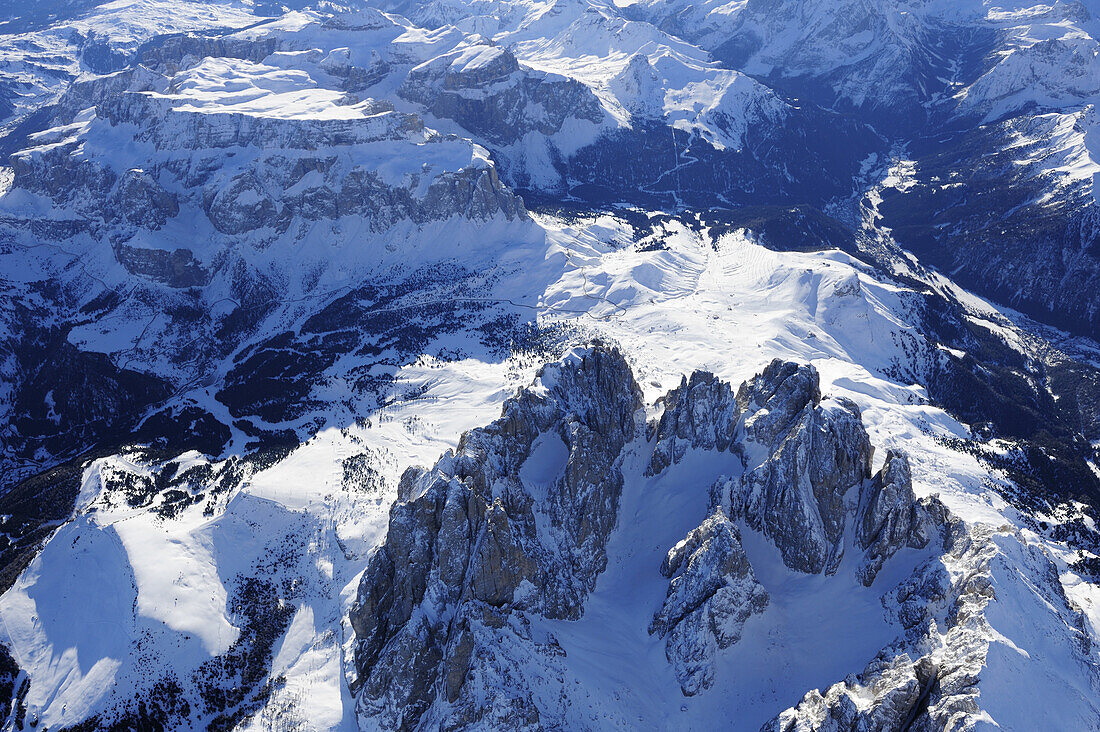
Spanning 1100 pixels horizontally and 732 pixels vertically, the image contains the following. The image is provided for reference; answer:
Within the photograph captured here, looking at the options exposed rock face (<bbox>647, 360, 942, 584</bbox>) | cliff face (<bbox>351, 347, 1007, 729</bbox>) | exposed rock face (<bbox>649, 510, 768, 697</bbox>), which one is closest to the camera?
cliff face (<bbox>351, 347, 1007, 729</bbox>)

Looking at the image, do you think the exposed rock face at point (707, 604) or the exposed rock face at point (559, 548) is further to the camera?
the exposed rock face at point (707, 604)

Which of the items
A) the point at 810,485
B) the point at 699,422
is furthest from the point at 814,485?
the point at 699,422

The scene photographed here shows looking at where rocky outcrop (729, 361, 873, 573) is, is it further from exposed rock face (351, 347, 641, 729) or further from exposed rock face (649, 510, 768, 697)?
exposed rock face (351, 347, 641, 729)

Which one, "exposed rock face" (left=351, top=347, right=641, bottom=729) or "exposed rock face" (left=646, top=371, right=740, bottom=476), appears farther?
"exposed rock face" (left=646, top=371, right=740, bottom=476)

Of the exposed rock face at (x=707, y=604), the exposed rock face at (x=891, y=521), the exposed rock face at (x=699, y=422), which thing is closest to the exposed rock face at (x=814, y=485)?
the exposed rock face at (x=891, y=521)

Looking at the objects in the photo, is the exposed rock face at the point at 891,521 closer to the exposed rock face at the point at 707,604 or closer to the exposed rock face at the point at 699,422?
the exposed rock face at the point at 707,604

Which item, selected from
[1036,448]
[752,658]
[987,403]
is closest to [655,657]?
[752,658]

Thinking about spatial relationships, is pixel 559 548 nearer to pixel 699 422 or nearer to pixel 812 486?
pixel 699 422

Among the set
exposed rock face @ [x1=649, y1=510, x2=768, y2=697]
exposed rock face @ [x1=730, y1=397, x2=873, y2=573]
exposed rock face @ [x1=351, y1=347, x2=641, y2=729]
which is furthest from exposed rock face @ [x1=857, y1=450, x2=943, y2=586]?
exposed rock face @ [x1=351, y1=347, x2=641, y2=729]
